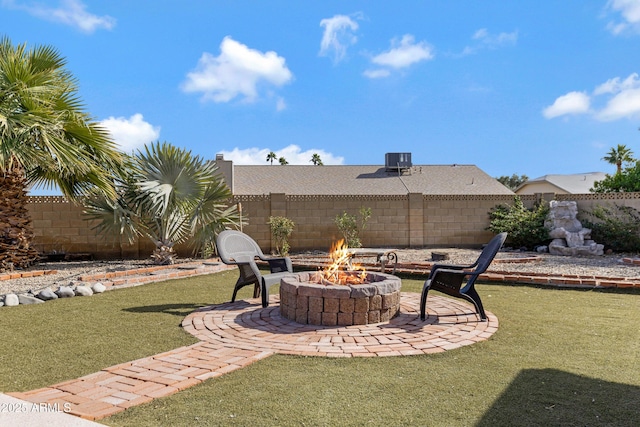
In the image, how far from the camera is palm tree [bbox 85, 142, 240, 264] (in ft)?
33.6

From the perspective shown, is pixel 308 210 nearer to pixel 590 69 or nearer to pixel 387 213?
pixel 387 213

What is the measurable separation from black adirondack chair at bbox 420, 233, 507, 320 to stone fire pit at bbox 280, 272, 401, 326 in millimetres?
479

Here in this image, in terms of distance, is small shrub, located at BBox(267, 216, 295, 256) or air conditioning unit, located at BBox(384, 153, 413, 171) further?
air conditioning unit, located at BBox(384, 153, 413, 171)

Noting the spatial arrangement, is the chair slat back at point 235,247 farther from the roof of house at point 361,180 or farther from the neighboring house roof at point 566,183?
the neighboring house roof at point 566,183

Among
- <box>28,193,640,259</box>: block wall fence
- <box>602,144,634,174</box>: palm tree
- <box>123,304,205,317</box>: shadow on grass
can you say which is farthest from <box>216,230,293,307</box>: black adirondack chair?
<box>602,144,634,174</box>: palm tree

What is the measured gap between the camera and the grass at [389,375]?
273cm

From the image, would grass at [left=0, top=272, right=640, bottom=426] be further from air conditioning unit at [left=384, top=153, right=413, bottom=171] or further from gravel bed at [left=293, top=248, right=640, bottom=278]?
air conditioning unit at [left=384, top=153, right=413, bottom=171]

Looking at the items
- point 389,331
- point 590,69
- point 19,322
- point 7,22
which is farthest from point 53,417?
point 590,69

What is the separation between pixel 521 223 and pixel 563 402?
11850 mm

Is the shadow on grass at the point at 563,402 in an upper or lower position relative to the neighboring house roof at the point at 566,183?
lower

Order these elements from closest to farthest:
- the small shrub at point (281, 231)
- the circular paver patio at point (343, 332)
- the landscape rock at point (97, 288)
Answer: the circular paver patio at point (343, 332)
the landscape rock at point (97, 288)
the small shrub at point (281, 231)

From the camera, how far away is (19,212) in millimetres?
9977

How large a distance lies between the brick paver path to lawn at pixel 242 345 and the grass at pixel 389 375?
152mm

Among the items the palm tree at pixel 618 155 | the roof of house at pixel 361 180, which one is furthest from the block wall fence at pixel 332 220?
the palm tree at pixel 618 155
